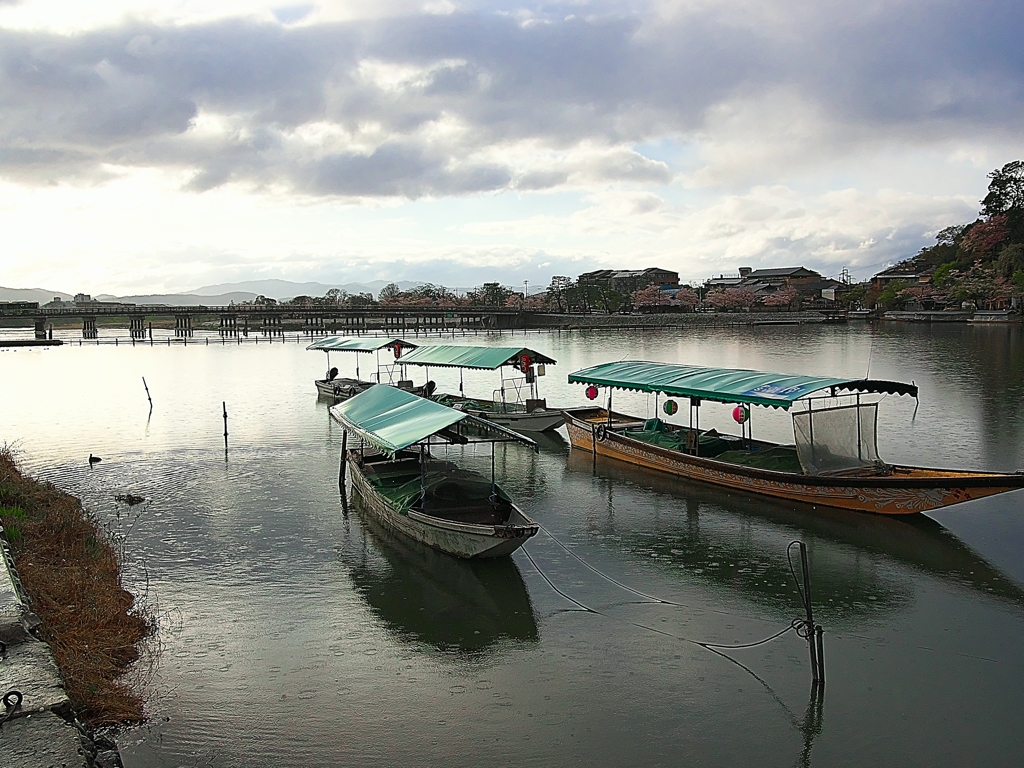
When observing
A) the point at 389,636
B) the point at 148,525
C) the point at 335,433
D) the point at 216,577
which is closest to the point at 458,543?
the point at 389,636

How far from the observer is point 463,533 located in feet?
42.9

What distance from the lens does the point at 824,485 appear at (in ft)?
53.7

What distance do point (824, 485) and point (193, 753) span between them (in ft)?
42.3

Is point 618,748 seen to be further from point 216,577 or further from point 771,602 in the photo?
point 216,577

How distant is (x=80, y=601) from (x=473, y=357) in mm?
18067

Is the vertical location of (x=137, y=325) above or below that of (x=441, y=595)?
above

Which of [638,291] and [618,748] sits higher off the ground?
[638,291]

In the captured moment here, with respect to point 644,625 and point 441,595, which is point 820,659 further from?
point 441,595

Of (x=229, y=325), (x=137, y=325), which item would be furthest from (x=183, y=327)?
(x=137, y=325)

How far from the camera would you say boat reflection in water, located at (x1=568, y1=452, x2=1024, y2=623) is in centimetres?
1256

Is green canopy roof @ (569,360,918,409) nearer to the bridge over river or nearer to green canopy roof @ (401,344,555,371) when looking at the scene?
green canopy roof @ (401,344,555,371)

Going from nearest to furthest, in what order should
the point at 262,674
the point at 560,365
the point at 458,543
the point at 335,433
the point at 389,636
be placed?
the point at 262,674 → the point at 389,636 → the point at 458,543 → the point at 335,433 → the point at 560,365

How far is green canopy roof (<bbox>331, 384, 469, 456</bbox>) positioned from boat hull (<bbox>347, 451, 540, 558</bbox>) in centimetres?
130

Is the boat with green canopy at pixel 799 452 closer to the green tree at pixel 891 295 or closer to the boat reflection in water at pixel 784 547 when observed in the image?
the boat reflection in water at pixel 784 547
